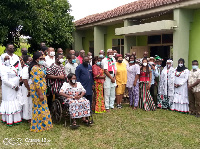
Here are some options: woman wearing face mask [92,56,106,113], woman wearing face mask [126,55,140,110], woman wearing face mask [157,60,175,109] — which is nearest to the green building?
woman wearing face mask [157,60,175,109]

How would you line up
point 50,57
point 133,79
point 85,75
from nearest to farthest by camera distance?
point 85,75 < point 50,57 < point 133,79

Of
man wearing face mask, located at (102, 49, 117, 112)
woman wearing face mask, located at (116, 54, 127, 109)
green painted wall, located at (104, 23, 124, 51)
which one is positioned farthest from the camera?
green painted wall, located at (104, 23, 124, 51)

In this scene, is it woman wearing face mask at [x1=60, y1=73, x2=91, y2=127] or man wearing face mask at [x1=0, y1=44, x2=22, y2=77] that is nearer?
woman wearing face mask at [x1=60, y1=73, x2=91, y2=127]

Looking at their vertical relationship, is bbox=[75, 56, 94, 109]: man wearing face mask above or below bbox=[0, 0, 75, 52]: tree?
below

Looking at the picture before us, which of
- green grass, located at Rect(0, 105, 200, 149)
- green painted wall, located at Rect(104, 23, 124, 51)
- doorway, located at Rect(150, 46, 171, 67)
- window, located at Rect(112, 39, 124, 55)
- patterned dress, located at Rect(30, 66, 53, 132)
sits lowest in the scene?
green grass, located at Rect(0, 105, 200, 149)

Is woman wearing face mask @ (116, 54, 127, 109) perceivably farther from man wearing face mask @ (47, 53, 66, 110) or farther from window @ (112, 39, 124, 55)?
window @ (112, 39, 124, 55)

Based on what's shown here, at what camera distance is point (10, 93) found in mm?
5414

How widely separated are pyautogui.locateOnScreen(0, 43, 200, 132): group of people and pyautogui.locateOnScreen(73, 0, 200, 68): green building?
267cm

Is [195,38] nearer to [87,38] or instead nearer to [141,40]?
[141,40]

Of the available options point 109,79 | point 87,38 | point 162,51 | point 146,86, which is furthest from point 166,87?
point 87,38

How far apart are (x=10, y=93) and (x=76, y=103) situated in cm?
164

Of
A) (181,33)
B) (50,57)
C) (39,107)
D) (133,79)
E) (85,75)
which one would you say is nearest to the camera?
(39,107)

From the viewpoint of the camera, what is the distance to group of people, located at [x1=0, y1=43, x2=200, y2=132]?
512 cm

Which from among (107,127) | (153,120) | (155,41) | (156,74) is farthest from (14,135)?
(155,41)
